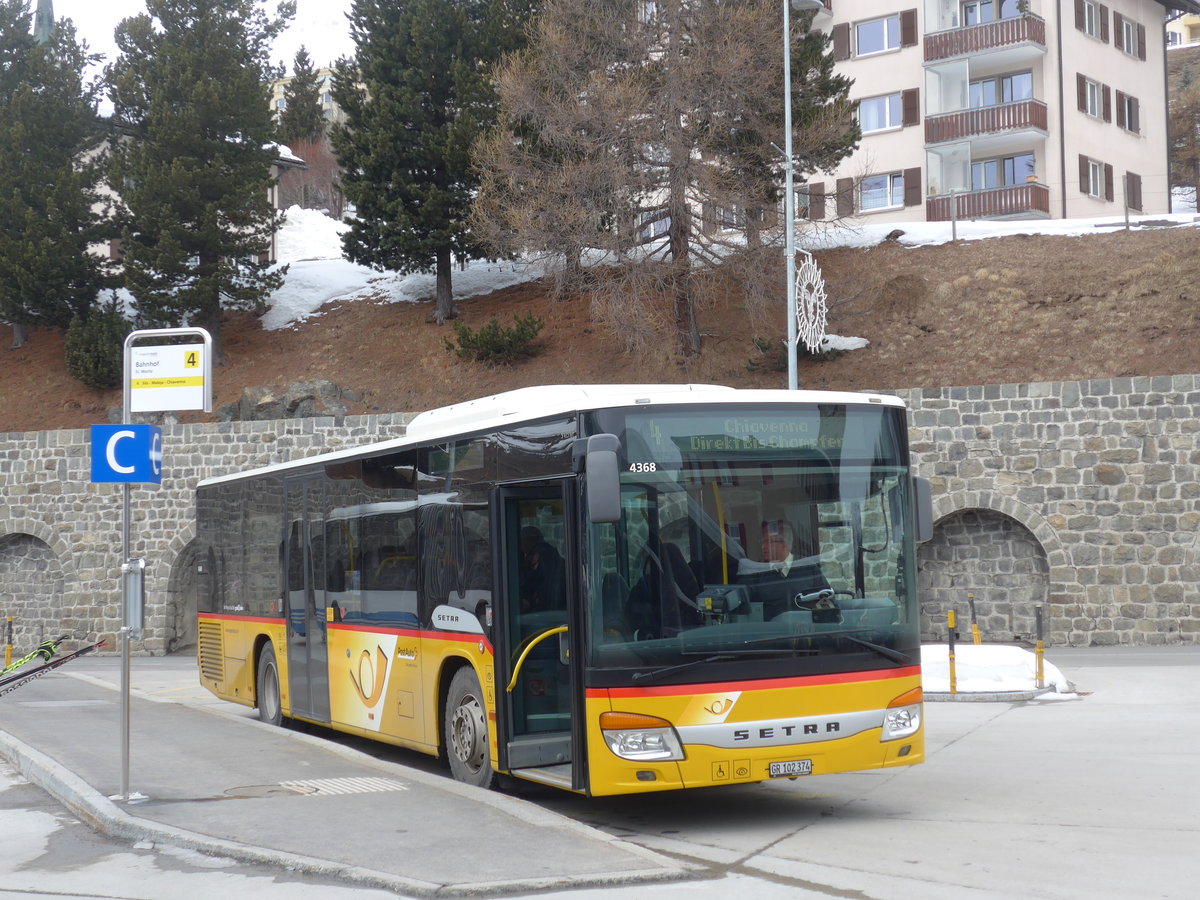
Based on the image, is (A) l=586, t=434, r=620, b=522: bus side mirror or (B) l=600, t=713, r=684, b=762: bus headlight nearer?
(A) l=586, t=434, r=620, b=522: bus side mirror

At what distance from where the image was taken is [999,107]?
43625 millimetres

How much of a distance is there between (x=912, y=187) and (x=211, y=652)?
34739 millimetres

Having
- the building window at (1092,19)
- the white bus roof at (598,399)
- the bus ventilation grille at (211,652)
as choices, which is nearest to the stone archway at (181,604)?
the bus ventilation grille at (211,652)

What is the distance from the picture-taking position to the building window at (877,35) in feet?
154

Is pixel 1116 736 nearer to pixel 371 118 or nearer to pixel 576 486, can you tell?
pixel 576 486

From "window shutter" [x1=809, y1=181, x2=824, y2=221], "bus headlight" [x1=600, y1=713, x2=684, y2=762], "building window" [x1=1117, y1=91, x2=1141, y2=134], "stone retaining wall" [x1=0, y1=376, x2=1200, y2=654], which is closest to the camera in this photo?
"bus headlight" [x1=600, y1=713, x2=684, y2=762]

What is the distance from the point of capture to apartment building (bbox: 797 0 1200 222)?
4362 cm

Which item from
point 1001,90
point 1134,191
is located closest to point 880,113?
point 1001,90

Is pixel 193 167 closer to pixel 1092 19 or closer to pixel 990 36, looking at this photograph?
pixel 990 36

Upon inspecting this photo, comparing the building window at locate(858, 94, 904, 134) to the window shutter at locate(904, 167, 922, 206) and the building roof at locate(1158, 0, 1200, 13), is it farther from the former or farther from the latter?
the building roof at locate(1158, 0, 1200, 13)

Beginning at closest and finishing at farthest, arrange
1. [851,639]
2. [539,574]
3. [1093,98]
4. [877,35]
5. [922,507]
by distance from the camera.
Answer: [851,639], [539,574], [922,507], [1093,98], [877,35]

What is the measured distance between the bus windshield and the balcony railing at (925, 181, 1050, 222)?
116 feet

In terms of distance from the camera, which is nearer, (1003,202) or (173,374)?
(173,374)

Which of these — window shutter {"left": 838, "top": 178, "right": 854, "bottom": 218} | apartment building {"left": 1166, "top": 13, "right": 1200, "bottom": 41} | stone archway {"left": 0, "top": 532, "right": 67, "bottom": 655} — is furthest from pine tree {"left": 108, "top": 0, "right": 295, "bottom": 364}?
apartment building {"left": 1166, "top": 13, "right": 1200, "bottom": 41}
